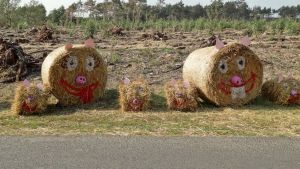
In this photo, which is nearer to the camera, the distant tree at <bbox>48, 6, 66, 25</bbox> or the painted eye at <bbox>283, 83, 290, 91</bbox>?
the painted eye at <bbox>283, 83, 290, 91</bbox>

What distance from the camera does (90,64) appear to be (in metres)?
11.3

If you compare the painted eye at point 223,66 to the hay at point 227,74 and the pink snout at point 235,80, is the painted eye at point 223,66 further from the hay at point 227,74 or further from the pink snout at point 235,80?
the pink snout at point 235,80

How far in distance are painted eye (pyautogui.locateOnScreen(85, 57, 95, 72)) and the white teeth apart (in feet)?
9.69

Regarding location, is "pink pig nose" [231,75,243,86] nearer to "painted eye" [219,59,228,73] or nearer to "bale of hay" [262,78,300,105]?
"painted eye" [219,59,228,73]

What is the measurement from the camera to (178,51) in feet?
48.6

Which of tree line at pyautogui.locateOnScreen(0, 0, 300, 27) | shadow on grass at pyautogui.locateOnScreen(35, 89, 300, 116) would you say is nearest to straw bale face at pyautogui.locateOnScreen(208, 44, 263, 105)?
shadow on grass at pyautogui.locateOnScreen(35, 89, 300, 116)

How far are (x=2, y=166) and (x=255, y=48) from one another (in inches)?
433

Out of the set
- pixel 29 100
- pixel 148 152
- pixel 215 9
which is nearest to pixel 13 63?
pixel 29 100

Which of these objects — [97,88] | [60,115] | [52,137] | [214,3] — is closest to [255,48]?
[97,88]

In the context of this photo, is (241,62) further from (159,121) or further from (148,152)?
(148,152)

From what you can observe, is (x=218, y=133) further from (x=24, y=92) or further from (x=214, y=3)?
(x=214, y=3)

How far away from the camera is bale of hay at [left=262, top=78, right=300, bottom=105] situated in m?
11.1

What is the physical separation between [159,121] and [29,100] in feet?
8.42

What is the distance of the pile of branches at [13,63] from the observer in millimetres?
13008
